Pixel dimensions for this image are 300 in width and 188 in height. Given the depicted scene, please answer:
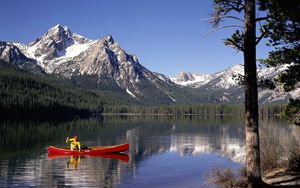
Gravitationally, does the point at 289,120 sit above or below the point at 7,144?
above

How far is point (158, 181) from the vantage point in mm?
35031

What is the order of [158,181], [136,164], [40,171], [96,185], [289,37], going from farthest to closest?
[136,164]
[40,171]
[158,181]
[96,185]
[289,37]

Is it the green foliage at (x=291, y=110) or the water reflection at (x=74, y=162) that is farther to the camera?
the water reflection at (x=74, y=162)

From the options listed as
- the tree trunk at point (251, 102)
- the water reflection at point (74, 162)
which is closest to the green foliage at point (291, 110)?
the tree trunk at point (251, 102)

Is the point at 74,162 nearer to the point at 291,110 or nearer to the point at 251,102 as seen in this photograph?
the point at 291,110

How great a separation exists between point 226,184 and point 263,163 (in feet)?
17.4

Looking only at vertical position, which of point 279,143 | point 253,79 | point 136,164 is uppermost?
point 253,79

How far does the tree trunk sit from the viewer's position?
17.4 metres

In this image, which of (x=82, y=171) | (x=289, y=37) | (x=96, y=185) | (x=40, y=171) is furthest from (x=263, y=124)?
(x=40, y=171)

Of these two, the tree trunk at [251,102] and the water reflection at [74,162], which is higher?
the tree trunk at [251,102]

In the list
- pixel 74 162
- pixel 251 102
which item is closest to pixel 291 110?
pixel 251 102

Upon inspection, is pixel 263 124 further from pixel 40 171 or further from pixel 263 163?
pixel 40 171

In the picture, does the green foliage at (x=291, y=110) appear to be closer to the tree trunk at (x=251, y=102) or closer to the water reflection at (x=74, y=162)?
the tree trunk at (x=251, y=102)

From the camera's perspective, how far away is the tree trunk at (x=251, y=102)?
17375mm
